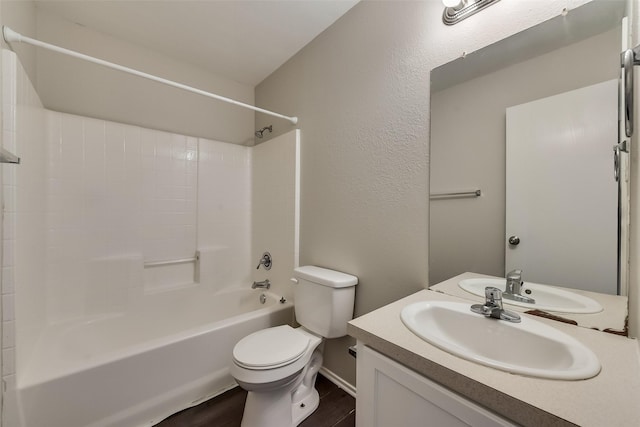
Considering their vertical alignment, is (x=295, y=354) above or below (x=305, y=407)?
above

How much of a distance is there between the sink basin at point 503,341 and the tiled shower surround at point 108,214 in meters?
1.22

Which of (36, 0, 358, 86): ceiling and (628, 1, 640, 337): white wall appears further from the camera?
(36, 0, 358, 86): ceiling

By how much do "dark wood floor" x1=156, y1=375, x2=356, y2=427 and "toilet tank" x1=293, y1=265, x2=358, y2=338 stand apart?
406 mm

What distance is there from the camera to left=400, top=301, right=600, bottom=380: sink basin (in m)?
0.59

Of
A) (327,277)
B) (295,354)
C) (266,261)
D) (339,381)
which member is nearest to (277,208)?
(266,261)

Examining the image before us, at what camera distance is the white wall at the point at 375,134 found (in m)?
1.15

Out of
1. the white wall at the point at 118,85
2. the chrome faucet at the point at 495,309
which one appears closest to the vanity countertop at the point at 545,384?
the chrome faucet at the point at 495,309

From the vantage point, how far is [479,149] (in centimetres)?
106

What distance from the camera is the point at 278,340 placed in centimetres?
136

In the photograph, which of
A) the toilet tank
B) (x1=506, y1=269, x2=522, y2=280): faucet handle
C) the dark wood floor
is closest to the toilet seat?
the toilet tank

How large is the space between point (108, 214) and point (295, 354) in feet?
5.49

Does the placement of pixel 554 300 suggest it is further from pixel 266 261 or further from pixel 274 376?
pixel 266 261

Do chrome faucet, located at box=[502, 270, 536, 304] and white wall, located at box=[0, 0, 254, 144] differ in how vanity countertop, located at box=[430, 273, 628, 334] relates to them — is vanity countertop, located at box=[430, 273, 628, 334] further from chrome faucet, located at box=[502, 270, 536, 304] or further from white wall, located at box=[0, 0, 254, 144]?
white wall, located at box=[0, 0, 254, 144]

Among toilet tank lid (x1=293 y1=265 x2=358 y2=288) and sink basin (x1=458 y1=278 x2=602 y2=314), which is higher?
sink basin (x1=458 y1=278 x2=602 y2=314)
